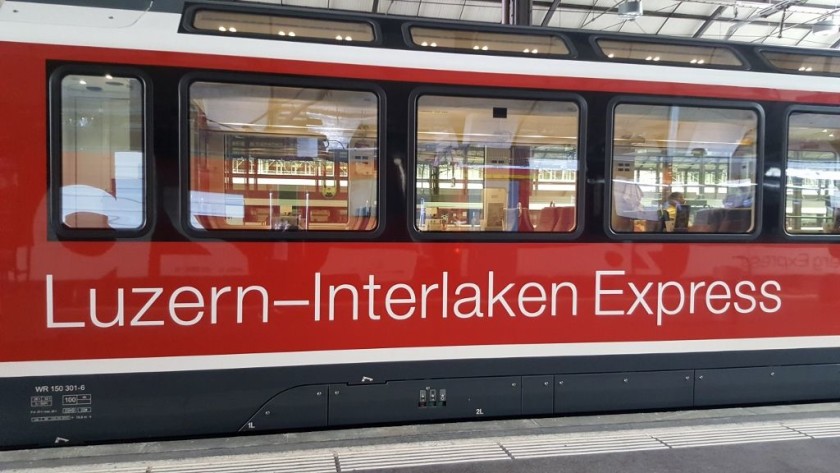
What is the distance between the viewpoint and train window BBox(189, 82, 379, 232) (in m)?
3.76

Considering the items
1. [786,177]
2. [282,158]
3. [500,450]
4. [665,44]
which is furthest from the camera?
[786,177]

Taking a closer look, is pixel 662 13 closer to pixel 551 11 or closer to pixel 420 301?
pixel 551 11

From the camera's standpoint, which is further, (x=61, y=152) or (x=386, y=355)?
(x=386, y=355)

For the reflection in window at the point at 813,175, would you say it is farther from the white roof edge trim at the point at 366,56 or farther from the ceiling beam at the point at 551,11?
the ceiling beam at the point at 551,11

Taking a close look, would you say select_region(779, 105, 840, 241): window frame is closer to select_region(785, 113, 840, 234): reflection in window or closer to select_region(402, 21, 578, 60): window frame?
select_region(785, 113, 840, 234): reflection in window

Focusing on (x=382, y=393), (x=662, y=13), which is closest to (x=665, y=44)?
(x=382, y=393)

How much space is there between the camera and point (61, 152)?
11.6ft

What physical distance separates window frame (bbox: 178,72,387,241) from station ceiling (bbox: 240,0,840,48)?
47.0ft

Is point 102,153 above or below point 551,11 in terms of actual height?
below

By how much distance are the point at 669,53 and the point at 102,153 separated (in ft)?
13.3

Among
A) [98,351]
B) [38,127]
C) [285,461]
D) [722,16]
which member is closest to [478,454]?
[285,461]

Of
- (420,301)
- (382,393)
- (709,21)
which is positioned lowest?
(382,393)

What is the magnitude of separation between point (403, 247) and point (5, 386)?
2.59 meters

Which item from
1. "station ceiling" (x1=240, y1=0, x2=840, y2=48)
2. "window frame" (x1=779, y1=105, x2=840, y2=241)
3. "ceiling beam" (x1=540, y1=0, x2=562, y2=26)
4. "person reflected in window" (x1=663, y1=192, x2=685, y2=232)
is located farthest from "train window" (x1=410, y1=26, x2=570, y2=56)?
"ceiling beam" (x1=540, y1=0, x2=562, y2=26)
